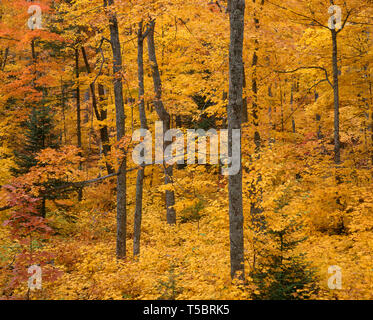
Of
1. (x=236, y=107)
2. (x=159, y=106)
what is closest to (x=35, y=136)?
(x=159, y=106)

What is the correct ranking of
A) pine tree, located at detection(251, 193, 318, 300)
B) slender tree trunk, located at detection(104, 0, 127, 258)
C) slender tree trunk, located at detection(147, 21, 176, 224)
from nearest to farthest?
pine tree, located at detection(251, 193, 318, 300)
slender tree trunk, located at detection(104, 0, 127, 258)
slender tree trunk, located at detection(147, 21, 176, 224)

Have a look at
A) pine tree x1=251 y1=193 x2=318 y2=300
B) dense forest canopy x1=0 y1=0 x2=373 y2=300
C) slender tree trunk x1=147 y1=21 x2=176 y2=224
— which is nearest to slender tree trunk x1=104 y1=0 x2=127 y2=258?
dense forest canopy x1=0 y1=0 x2=373 y2=300

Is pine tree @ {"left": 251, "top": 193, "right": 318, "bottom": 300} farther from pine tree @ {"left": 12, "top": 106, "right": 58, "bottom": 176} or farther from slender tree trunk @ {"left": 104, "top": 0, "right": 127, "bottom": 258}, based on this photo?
pine tree @ {"left": 12, "top": 106, "right": 58, "bottom": 176}

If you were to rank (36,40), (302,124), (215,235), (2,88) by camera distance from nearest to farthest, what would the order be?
(215,235)
(2,88)
(36,40)
(302,124)

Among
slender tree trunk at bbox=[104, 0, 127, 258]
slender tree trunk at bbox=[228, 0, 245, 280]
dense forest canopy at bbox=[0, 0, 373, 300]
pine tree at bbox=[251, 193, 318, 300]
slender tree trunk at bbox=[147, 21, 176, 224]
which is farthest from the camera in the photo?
slender tree trunk at bbox=[147, 21, 176, 224]

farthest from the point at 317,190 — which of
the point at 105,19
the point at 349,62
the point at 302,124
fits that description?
the point at 302,124

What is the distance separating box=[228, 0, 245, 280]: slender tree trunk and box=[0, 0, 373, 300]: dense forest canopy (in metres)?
0.03

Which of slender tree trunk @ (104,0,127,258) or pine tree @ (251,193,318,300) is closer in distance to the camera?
pine tree @ (251,193,318,300)

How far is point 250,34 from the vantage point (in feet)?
33.3

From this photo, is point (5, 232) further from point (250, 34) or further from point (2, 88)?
point (250, 34)

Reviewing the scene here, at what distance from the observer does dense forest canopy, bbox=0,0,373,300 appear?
22.1ft

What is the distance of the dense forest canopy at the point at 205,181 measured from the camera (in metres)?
6.72

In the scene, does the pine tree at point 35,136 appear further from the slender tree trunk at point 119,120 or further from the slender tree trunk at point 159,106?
the slender tree trunk at point 159,106
